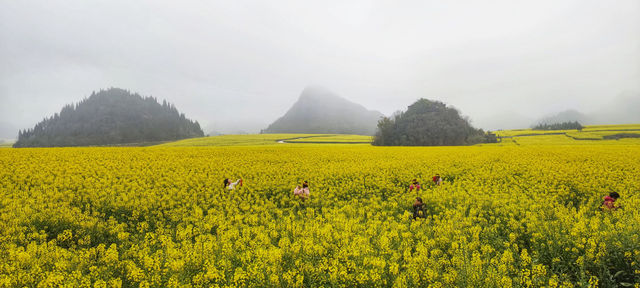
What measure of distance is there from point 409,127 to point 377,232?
6403cm

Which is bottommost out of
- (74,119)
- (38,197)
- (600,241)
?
(600,241)

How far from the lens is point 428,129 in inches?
2628

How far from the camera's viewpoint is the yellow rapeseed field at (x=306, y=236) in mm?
5250

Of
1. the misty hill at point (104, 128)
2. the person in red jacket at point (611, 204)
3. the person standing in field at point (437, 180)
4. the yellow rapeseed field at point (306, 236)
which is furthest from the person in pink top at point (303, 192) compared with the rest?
the misty hill at point (104, 128)

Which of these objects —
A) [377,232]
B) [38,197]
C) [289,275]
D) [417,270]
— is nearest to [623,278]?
[417,270]

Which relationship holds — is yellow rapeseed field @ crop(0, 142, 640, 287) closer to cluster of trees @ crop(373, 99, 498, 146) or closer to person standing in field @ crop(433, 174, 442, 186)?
person standing in field @ crop(433, 174, 442, 186)

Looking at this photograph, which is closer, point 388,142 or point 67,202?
point 67,202

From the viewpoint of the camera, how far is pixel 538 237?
7.46 meters

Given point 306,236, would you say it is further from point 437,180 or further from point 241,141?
point 241,141

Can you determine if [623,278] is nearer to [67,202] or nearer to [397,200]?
[397,200]

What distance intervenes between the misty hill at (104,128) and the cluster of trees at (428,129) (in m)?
137

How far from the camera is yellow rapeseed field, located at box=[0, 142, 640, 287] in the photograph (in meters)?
5.25

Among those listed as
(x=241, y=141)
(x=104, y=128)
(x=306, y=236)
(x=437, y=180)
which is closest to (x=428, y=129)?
(x=241, y=141)

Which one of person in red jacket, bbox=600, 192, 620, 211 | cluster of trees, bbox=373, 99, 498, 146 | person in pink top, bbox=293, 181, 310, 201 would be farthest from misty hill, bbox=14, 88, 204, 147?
person in red jacket, bbox=600, 192, 620, 211
